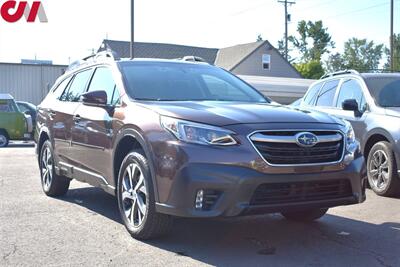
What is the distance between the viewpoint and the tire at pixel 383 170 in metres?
7.48

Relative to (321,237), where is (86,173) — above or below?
above

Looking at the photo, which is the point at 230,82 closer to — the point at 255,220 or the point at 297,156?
the point at 255,220

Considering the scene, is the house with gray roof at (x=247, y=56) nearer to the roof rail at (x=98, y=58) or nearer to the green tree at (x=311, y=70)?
the green tree at (x=311, y=70)

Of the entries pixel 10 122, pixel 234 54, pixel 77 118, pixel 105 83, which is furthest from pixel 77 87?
pixel 234 54

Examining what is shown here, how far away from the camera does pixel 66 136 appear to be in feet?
23.0

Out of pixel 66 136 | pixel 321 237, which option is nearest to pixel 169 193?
pixel 321 237

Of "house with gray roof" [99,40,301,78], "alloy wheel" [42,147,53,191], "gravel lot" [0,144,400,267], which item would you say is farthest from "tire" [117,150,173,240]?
"house with gray roof" [99,40,301,78]

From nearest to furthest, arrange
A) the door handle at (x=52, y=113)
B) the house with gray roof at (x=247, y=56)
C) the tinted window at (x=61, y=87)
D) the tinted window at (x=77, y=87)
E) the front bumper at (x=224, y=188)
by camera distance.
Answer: the front bumper at (x=224, y=188), the tinted window at (x=77, y=87), the door handle at (x=52, y=113), the tinted window at (x=61, y=87), the house with gray roof at (x=247, y=56)

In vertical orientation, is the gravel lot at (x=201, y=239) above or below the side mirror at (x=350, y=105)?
below

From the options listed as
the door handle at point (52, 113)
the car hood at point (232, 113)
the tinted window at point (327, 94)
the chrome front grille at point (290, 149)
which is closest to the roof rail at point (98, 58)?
the door handle at point (52, 113)

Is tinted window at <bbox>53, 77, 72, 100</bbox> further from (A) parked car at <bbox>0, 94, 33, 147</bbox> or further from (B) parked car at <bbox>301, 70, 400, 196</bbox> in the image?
(A) parked car at <bbox>0, 94, 33, 147</bbox>

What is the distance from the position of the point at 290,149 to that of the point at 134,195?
153 cm

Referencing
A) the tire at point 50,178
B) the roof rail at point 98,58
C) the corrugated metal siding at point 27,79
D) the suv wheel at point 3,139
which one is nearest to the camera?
the roof rail at point 98,58

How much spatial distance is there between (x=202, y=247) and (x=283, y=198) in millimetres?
902
